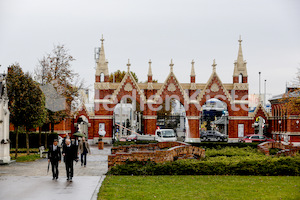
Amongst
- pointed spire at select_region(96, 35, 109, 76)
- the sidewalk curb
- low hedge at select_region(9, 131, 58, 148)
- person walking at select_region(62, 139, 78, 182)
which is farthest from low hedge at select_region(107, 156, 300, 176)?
pointed spire at select_region(96, 35, 109, 76)

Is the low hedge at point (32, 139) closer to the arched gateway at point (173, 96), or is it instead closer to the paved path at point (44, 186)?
the arched gateway at point (173, 96)

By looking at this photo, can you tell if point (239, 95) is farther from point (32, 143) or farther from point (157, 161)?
point (157, 161)

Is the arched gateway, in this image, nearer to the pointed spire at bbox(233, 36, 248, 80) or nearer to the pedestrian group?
the pointed spire at bbox(233, 36, 248, 80)

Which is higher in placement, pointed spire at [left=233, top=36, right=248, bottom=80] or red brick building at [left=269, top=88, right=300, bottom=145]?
pointed spire at [left=233, top=36, right=248, bottom=80]

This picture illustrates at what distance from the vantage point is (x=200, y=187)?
1266 centimetres

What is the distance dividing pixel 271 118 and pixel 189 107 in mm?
10698

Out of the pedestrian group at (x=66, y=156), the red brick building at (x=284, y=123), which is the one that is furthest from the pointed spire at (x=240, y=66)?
the pedestrian group at (x=66, y=156)

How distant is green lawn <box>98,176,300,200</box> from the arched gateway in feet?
105

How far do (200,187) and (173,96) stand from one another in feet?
115

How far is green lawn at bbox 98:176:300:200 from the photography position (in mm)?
11211

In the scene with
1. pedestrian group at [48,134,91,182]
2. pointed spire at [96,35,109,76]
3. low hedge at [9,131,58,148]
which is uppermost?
pointed spire at [96,35,109,76]

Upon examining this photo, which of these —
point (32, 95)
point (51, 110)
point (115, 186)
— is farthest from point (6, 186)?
point (51, 110)

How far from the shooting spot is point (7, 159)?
21.2 m

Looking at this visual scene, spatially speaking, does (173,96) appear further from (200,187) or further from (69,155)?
(200,187)
